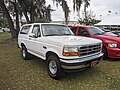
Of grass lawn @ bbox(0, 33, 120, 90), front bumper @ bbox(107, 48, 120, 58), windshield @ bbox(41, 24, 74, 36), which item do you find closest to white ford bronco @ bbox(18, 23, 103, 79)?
windshield @ bbox(41, 24, 74, 36)

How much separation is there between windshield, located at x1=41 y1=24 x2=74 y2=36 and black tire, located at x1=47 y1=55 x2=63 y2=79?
1.12 metres

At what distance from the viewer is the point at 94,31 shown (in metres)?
8.30

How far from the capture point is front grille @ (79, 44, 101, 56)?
466 centimetres

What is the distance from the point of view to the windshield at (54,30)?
19.3ft

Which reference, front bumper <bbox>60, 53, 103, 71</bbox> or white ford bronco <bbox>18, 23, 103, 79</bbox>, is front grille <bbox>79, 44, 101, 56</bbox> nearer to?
white ford bronco <bbox>18, 23, 103, 79</bbox>

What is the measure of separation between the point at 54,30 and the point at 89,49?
1.83 m

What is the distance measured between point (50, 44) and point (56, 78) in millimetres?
1139

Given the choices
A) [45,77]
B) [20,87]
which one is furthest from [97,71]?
[20,87]

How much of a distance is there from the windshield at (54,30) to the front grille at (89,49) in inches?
59.6

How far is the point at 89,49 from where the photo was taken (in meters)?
4.91

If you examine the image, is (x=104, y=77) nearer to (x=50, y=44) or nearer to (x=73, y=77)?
(x=73, y=77)

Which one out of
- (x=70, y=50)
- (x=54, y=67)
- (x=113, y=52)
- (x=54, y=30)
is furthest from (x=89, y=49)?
(x=113, y=52)

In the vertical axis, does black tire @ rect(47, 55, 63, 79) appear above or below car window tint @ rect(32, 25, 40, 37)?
below

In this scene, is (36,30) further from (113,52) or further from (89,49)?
(113,52)
